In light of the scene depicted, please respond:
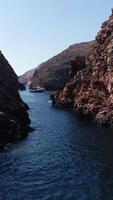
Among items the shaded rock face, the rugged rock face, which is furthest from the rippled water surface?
the shaded rock face

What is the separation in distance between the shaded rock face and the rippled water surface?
2085 cm

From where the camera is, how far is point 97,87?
142m

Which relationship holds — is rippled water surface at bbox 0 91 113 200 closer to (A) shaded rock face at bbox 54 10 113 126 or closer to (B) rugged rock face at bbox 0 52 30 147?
(B) rugged rock face at bbox 0 52 30 147

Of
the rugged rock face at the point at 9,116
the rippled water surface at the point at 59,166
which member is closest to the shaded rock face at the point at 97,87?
the rippled water surface at the point at 59,166

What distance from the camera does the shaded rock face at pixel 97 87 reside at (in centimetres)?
12262

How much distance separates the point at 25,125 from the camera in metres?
104

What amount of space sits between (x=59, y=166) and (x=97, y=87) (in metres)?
79.0

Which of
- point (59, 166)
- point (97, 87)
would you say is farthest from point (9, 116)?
point (97, 87)

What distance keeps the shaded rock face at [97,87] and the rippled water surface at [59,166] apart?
20855mm

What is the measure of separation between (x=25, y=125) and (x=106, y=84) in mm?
43484

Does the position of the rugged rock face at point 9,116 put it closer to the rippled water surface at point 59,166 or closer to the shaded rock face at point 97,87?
the rippled water surface at point 59,166

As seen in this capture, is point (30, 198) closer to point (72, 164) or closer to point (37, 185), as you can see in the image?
point (37, 185)

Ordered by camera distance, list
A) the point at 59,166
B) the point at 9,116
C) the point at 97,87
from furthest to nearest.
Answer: the point at 97,87 → the point at 9,116 → the point at 59,166

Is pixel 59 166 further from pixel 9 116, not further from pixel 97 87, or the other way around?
pixel 97 87
